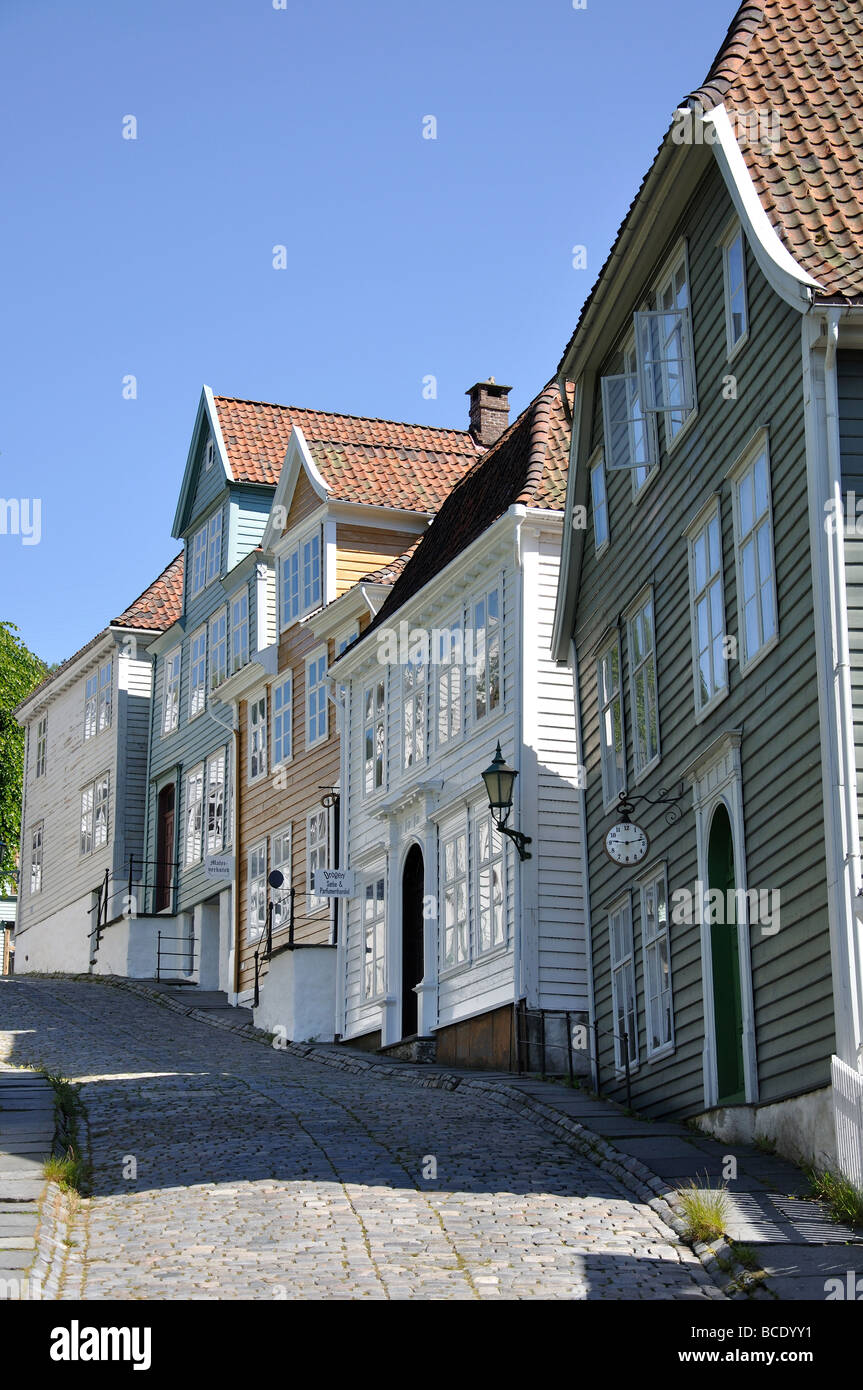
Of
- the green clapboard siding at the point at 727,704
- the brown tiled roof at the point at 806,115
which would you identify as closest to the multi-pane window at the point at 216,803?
the green clapboard siding at the point at 727,704

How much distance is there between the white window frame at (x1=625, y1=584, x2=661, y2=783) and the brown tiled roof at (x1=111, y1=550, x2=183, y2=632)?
80.4ft

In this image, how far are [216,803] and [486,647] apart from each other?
14182mm

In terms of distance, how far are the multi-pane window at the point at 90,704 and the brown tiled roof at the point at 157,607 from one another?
2.16 feet

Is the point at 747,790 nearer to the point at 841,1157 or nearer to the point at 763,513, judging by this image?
the point at 763,513

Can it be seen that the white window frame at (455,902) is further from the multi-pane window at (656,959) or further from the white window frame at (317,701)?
the white window frame at (317,701)

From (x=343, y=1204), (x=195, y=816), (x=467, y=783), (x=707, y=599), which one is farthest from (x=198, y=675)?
(x=343, y=1204)

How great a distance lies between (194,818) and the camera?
38.2 meters

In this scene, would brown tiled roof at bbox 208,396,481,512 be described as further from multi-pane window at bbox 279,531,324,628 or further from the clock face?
the clock face

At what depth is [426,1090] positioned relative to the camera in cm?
1983

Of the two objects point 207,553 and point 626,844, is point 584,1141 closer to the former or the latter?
point 626,844

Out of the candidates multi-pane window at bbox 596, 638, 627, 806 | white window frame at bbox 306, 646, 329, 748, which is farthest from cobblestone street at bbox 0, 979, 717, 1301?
white window frame at bbox 306, 646, 329, 748

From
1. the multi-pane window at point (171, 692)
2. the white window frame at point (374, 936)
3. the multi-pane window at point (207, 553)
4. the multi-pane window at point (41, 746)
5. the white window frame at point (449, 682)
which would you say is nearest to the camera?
the white window frame at point (449, 682)

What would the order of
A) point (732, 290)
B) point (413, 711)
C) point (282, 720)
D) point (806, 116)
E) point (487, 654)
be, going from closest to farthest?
point (806, 116) < point (732, 290) < point (487, 654) < point (413, 711) < point (282, 720)

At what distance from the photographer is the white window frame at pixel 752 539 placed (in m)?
14.3
